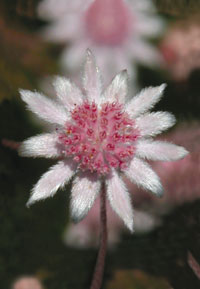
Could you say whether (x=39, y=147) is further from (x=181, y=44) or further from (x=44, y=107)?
(x=181, y=44)

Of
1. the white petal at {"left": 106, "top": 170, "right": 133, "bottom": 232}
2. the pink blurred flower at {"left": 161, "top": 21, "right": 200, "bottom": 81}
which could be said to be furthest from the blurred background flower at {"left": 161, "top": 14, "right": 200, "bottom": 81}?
the white petal at {"left": 106, "top": 170, "right": 133, "bottom": 232}

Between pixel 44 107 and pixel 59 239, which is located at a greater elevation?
pixel 44 107

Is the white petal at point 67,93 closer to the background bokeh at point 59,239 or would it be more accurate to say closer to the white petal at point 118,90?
the white petal at point 118,90

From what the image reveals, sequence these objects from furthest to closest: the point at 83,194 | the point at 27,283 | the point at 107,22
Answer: the point at 107,22, the point at 27,283, the point at 83,194

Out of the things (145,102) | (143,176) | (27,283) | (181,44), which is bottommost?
(27,283)

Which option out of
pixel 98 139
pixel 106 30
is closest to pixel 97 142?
pixel 98 139

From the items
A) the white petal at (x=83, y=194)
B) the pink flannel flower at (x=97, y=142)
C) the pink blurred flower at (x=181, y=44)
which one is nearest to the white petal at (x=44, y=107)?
the pink flannel flower at (x=97, y=142)

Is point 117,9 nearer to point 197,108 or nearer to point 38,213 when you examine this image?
point 197,108

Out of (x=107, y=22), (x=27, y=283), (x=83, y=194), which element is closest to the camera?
(x=83, y=194)
